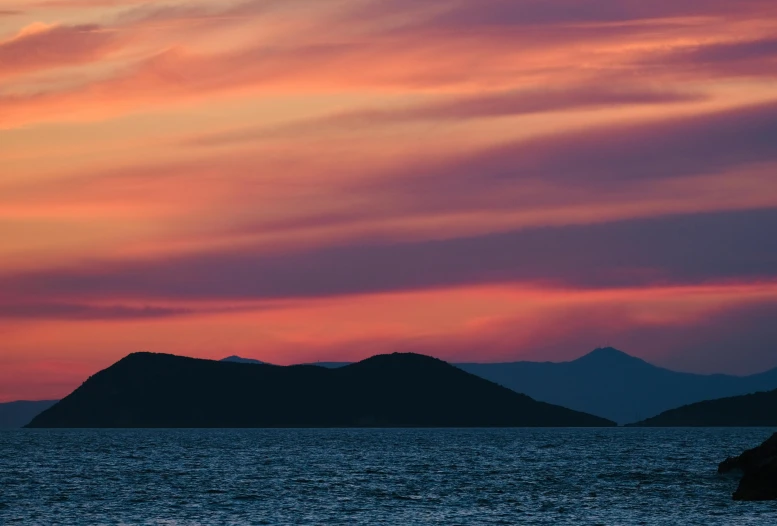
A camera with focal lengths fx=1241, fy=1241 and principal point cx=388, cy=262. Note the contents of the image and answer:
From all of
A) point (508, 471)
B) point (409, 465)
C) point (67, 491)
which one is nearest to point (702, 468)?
point (508, 471)

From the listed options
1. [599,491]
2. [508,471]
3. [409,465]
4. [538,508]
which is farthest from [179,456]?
[538,508]

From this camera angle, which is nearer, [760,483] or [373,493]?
[760,483]

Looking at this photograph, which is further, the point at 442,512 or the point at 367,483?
the point at 367,483

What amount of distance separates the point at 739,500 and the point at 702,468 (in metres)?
55.9

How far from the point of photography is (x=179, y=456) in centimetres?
19762

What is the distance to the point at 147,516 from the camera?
88000 millimetres

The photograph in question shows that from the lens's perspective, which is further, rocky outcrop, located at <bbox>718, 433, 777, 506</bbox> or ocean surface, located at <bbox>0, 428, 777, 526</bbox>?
rocky outcrop, located at <bbox>718, 433, 777, 506</bbox>

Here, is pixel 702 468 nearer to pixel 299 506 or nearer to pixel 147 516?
pixel 299 506

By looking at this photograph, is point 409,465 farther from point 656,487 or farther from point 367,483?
point 656,487

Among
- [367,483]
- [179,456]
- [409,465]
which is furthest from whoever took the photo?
[179,456]

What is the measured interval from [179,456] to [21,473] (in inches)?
2106

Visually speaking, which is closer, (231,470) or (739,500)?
(739,500)

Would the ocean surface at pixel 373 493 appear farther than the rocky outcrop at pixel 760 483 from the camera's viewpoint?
No

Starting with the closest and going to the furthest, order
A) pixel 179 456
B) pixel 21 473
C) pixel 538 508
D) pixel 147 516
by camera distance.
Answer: pixel 147 516
pixel 538 508
pixel 21 473
pixel 179 456
